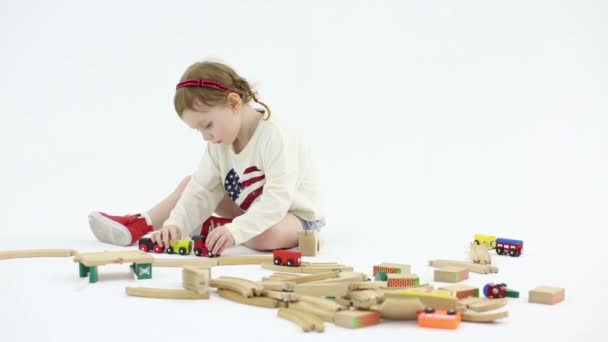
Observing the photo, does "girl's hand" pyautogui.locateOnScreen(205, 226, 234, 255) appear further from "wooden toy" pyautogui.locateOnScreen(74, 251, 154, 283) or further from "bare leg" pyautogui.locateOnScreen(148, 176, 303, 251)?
"wooden toy" pyautogui.locateOnScreen(74, 251, 154, 283)

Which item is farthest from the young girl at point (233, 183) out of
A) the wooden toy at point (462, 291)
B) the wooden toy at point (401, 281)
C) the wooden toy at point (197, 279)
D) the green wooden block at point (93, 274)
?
the wooden toy at point (462, 291)

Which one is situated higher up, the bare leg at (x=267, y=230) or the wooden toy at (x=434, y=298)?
the bare leg at (x=267, y=230)

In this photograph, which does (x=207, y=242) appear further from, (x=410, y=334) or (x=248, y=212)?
(x=410, y=334)

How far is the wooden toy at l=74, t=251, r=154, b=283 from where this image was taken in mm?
3219

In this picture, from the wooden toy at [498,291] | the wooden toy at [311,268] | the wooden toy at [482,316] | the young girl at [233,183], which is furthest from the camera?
the young girl at [233,183]

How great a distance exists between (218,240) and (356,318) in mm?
1501

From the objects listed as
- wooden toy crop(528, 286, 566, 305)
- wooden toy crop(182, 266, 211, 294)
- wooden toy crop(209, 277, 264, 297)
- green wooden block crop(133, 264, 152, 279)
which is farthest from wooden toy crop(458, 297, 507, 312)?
green wooden block crop(133, 264, 152, 279)

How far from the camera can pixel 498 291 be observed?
2979mm

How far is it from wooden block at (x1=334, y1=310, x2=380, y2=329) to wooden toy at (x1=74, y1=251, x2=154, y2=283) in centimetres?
107

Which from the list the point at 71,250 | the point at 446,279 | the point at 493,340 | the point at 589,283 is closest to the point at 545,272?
the point at 589,283

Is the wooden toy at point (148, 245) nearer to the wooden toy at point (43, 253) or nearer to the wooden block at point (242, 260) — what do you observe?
the wooden toy at point (43, 253)

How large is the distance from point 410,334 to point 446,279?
2.91ft

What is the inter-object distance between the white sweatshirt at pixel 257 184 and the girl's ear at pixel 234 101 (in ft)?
0.65

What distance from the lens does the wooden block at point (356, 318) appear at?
8.38 ft
